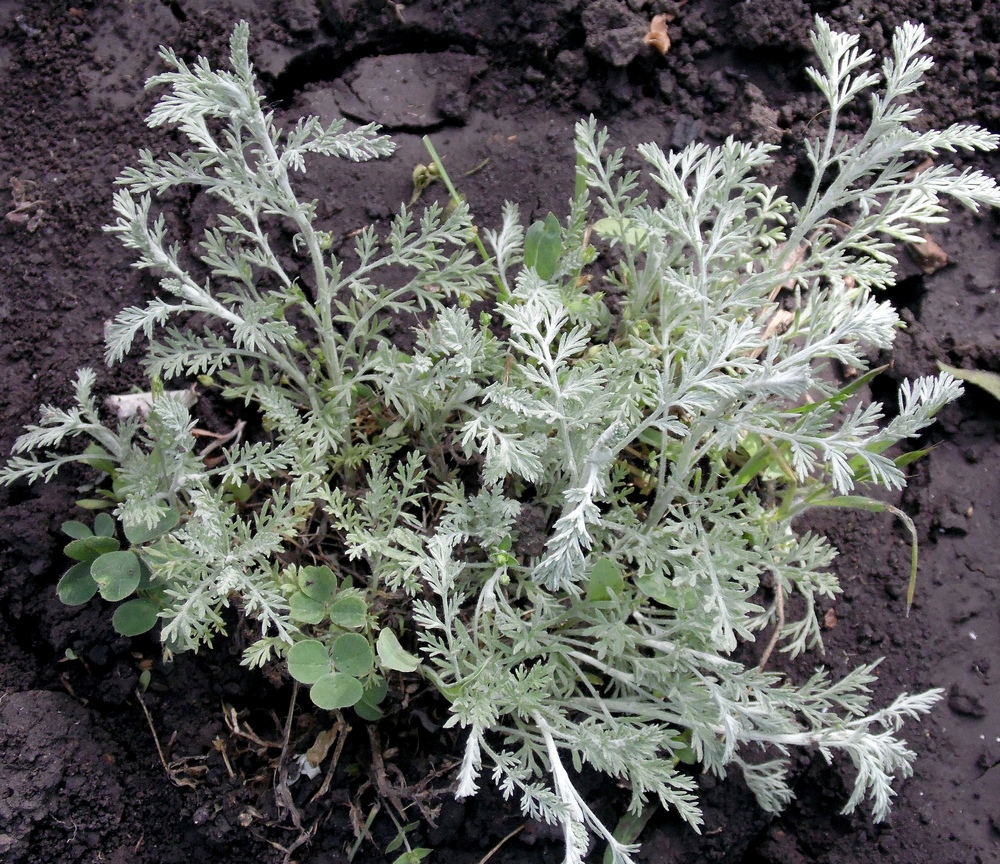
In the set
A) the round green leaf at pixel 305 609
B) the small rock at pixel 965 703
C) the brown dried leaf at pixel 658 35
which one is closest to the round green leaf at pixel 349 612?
the round green leaf at pixel 305 609

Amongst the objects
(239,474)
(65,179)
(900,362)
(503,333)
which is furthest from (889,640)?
(65,179)

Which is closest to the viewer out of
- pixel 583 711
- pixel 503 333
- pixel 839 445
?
pixel 839 445

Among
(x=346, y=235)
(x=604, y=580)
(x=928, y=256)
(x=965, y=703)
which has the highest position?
(x=928, y=256)

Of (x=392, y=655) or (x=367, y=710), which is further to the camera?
(x=367, y=710)

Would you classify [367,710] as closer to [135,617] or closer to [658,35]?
[135,617]

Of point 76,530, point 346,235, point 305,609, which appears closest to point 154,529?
point 76,530

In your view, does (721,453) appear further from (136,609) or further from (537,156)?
(136,609)
